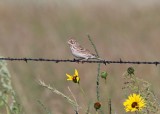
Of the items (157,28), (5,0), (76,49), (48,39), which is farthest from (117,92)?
(5,0)

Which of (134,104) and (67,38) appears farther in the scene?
(67,38)

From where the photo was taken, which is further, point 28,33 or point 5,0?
point 5,0

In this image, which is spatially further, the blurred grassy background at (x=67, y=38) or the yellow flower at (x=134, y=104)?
the blurred grassy background at (x=67, y=38)

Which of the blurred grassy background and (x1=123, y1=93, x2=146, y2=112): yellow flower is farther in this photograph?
the blurred grassy background

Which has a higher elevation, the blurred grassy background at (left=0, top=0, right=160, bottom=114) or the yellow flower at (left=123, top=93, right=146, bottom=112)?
the blurred grassy background at (left=0, top=0, right=160, bottom=114)

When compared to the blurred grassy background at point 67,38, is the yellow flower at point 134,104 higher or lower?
lower

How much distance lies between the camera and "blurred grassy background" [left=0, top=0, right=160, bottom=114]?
10664mm

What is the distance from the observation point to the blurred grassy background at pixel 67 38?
10.7m

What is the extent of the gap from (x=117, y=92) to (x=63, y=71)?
64.3 inches

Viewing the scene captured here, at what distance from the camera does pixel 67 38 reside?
50.9 feet

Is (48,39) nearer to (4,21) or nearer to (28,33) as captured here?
(28,33)

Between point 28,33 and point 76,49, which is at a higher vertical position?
point 28,33

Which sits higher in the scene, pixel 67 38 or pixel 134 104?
pixel 67 38

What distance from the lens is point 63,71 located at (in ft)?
40.0
